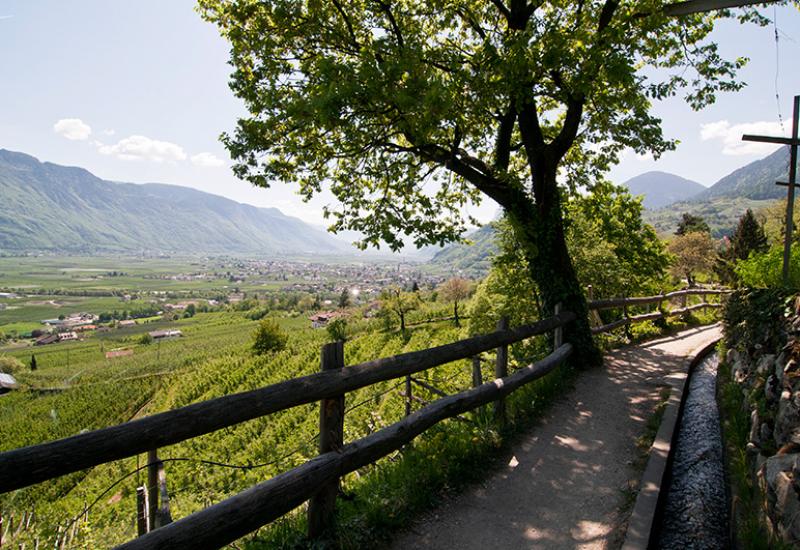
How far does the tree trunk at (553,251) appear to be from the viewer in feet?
30.0

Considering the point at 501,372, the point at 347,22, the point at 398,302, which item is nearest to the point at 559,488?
the point at 501,372

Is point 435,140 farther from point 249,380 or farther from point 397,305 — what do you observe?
point 397,305

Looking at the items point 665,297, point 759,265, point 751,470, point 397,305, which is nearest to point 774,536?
point 751,470

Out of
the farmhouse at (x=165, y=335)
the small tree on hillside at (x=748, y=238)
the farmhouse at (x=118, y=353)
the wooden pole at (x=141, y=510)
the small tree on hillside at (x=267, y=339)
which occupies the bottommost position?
the farmhouse at (x=118, y=353)

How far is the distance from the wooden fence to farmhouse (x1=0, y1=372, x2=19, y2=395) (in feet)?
266

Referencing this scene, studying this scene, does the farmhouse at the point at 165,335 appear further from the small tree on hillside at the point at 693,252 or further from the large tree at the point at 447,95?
the large tree at the point at 447,95

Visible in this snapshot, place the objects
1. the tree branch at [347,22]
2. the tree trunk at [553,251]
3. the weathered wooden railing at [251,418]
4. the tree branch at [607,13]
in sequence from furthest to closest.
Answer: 1. the tree trunk at [553,251]
2. the tree branch at [347,22]
3. the tree branch at [607,13]
4. the weathered wooden railing at [251,418]

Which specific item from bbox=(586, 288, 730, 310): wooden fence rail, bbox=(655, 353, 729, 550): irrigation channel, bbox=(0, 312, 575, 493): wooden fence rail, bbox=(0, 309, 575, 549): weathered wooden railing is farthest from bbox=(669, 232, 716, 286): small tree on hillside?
bbox=(0, 312, 575, 493): wooden fence rail

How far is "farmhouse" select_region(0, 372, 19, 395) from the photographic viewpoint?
6355cm

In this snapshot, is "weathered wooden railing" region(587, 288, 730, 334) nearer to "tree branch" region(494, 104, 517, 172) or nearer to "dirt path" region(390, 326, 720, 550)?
"dirt path" region(390, 326, 720, 550)

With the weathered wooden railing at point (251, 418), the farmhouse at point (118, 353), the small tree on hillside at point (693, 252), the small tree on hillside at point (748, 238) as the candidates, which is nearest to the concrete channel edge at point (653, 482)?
the weathered wooden railing at point (251, 418)

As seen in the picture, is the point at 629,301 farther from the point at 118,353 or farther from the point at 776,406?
the point at 118,353

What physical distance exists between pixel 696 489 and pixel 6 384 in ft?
284

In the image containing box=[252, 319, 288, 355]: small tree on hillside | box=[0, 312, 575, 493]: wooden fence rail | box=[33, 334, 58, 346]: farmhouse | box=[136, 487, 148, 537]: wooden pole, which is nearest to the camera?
box=[0, 312, 575, 493]: wooden fence rail
